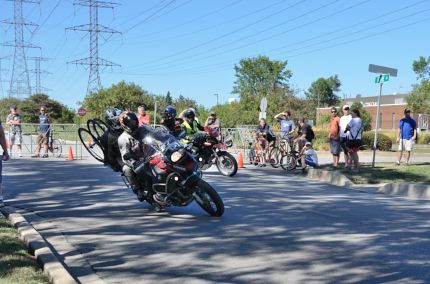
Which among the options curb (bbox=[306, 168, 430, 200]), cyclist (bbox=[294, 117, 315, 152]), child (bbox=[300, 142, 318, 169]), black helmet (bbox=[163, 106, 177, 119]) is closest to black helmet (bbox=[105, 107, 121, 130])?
black helmet (bbox=[163, 106, 177, 119])

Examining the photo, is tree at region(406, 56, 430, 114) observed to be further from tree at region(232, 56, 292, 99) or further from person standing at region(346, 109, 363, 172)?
person standing at region(346, 109, 363, 172)

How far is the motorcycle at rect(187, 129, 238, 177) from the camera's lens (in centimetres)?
1445

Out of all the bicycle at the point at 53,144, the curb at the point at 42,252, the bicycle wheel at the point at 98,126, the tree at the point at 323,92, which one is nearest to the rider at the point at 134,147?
the bicycle wheel at the point at 98,126

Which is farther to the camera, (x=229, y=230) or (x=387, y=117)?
(x=387, y=117)

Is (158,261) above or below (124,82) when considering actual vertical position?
below

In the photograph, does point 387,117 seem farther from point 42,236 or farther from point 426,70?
point 42,236

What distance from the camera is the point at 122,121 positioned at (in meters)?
8.39

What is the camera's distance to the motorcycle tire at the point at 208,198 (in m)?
8.25

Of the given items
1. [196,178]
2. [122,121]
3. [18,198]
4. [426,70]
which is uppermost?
[426,70]

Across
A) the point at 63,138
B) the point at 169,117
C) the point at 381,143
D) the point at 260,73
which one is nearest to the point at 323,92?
the point at 260,73

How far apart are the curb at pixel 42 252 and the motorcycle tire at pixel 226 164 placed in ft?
24.3

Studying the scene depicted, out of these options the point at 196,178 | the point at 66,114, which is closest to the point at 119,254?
the point at 196,178

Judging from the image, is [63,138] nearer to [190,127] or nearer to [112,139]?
[190,127]

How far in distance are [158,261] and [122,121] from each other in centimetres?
295
